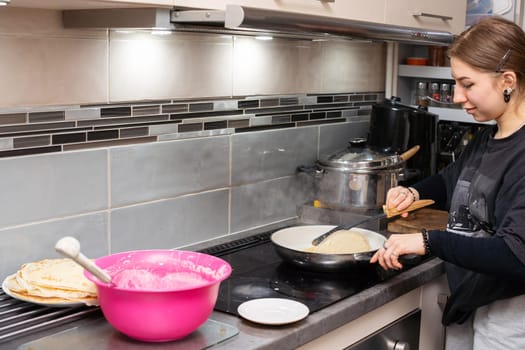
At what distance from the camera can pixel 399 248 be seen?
1.73 m

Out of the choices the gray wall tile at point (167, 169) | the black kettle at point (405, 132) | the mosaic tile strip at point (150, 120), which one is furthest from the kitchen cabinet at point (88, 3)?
the black kettle at point (405, 132)

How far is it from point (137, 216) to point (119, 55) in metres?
0.41

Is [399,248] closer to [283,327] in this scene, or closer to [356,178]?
[283,327]

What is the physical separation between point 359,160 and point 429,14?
1.60 feet

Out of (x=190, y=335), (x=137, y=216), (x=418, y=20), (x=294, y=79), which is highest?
(x=418, y=20)

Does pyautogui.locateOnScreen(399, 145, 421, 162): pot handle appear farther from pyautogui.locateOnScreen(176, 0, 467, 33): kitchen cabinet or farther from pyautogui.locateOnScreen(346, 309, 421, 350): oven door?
pyautogui.locateOnScreen(346, 309, 421, 350): oven door

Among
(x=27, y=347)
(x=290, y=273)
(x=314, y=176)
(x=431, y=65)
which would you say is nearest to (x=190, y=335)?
(x=27, y=347)

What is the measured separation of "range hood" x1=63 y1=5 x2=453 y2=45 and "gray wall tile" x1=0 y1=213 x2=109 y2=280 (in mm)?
455

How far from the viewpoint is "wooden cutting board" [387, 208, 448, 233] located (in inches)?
90.0

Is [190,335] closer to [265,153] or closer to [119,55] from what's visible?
[119,55]

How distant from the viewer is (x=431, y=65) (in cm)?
285

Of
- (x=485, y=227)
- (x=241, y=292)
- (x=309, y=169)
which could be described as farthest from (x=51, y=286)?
(x=309, y=169)

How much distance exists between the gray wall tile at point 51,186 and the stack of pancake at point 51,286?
5.8 inches

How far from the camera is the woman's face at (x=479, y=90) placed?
5.54 feet
